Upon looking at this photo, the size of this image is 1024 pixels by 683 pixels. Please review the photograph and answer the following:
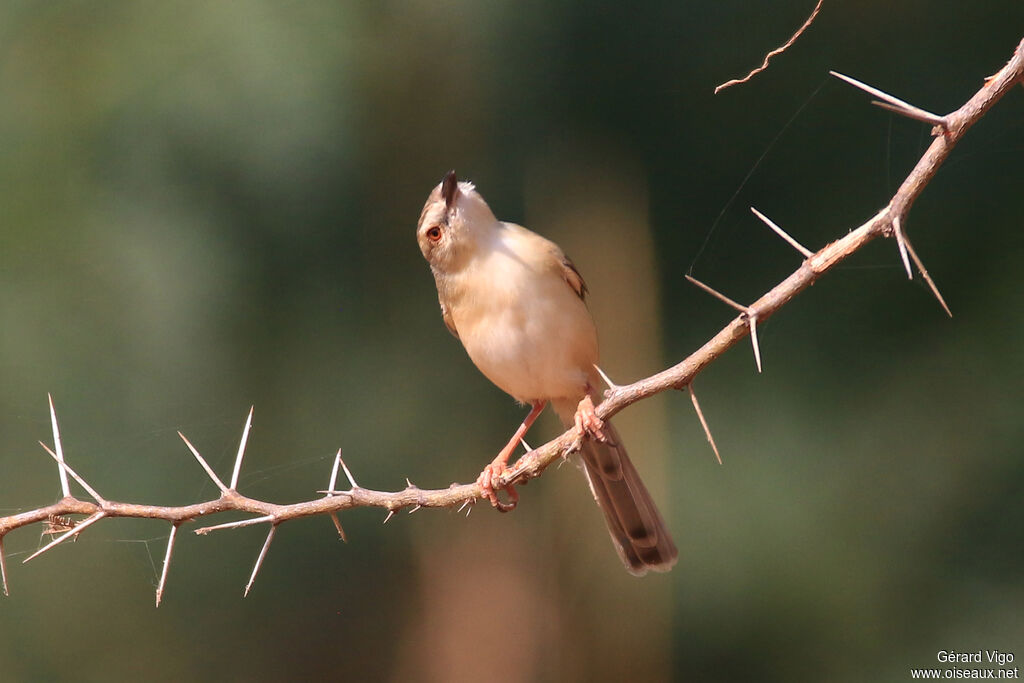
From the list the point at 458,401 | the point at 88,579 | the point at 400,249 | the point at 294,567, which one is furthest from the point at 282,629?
the point at 400,249

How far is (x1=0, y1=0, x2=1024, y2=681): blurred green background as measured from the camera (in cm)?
631

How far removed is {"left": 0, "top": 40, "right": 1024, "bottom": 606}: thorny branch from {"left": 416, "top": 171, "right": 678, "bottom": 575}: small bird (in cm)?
77

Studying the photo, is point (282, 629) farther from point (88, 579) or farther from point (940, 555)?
point (940, 555)

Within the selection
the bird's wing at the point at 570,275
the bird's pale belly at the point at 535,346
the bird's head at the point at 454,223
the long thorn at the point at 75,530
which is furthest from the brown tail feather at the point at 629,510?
the long thorn at the point at 75,530

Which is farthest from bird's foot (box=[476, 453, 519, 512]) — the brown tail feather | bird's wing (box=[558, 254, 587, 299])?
bird's wing (box=[558, 254, 587, 299])

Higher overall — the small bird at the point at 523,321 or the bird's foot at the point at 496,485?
the small bird at the point at 523,321

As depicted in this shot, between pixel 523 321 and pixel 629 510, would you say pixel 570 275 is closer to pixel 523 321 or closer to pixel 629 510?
pixel 523 321

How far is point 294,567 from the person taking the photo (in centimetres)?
669

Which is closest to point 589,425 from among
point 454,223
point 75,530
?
point 454,223

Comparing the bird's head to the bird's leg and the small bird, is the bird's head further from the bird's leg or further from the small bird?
the bird's leg

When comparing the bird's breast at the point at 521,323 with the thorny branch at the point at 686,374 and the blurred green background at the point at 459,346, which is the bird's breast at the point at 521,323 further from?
the blurred green background at the point at 459,346

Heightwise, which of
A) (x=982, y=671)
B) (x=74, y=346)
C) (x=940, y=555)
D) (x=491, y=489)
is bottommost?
(x=982, y=671)

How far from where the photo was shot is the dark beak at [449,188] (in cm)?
387

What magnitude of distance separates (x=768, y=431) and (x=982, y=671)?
72.8 inches
